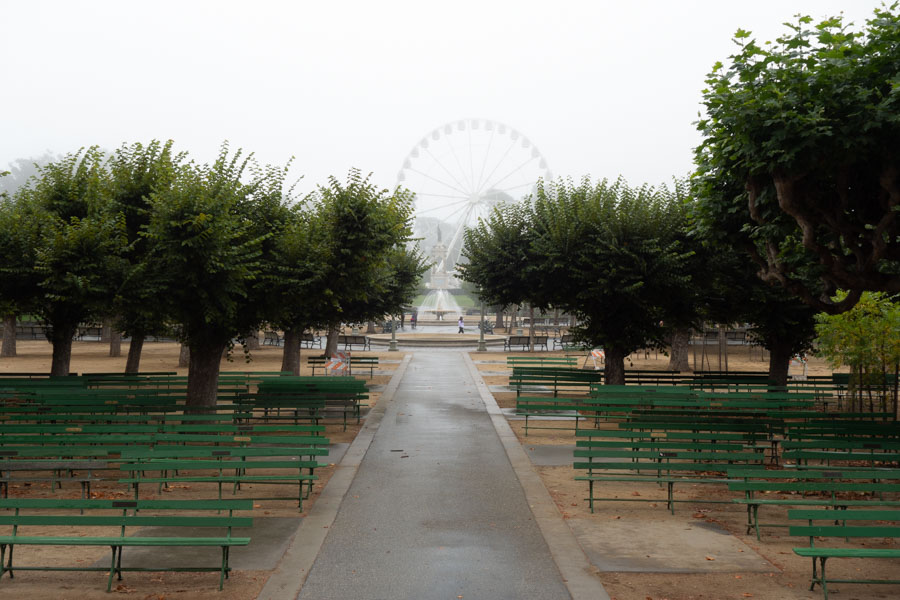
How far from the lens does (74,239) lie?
506 inches

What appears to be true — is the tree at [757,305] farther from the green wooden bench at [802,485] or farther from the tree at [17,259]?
the tree at [17,259]

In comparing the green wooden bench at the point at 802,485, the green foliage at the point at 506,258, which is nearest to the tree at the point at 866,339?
the green foliage at the point at 506,258

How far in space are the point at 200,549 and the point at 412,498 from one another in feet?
10.2

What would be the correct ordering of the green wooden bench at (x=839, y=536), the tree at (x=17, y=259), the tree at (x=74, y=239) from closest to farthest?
the green wooden bench at (x=839, y=536) → the tree at (x=74, y=239) → the tree at (x=17, y=259)

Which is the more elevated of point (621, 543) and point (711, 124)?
point (711, 124)

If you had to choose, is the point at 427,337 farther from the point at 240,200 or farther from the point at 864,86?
the point at 864,86

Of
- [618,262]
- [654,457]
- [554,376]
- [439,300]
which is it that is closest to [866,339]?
[618,262]

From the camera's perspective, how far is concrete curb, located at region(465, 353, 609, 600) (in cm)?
676

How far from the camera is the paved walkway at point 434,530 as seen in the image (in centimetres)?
670

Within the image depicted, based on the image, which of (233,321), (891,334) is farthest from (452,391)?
(891,334)

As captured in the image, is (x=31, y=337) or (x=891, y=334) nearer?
(x=891, y=334)

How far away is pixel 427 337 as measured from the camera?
50656 millimetres

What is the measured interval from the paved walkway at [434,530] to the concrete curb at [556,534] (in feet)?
0.34

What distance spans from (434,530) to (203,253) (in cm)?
652
